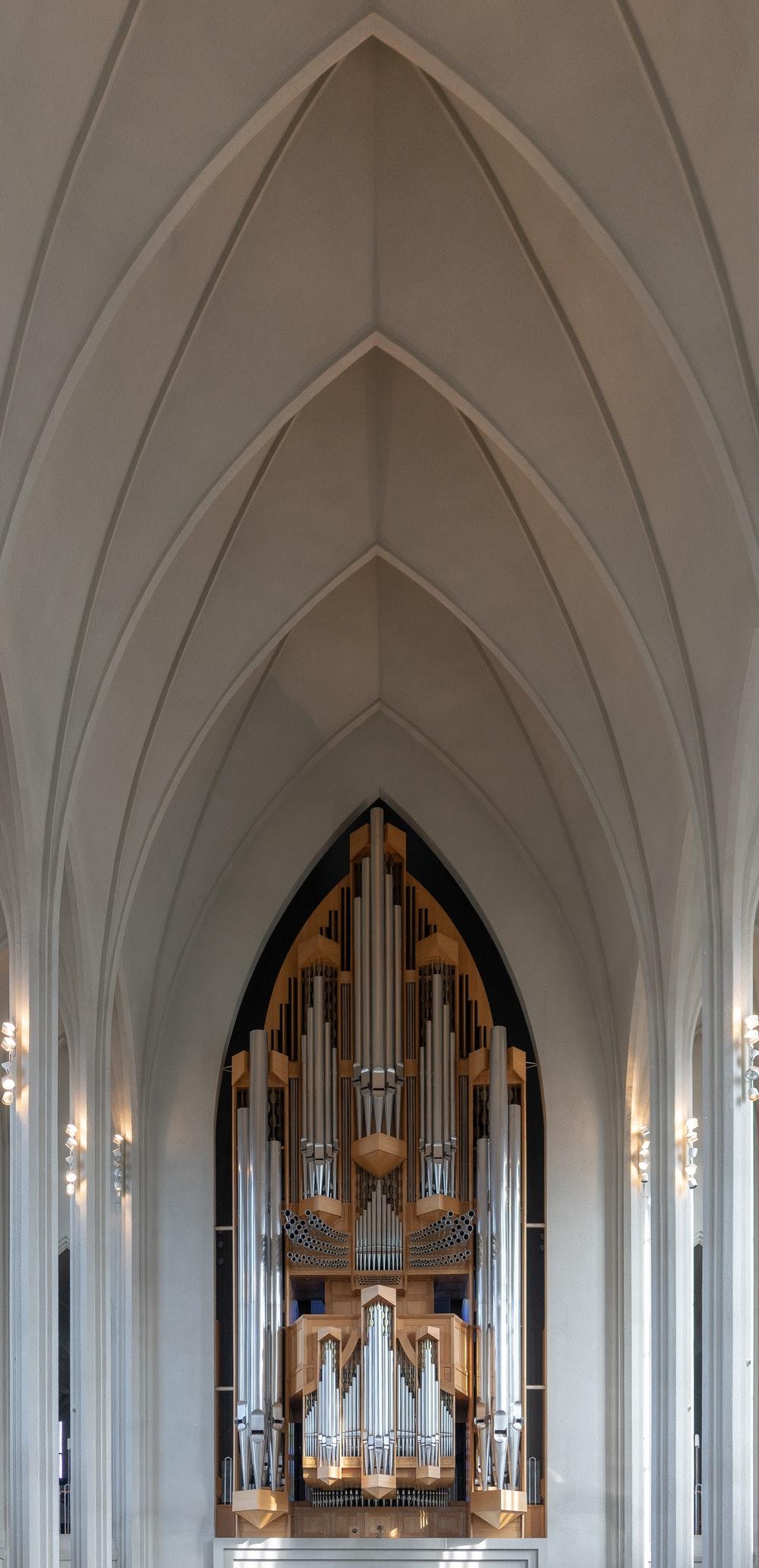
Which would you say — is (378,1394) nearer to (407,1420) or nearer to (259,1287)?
(407,1420)

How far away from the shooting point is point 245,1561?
2038 cm

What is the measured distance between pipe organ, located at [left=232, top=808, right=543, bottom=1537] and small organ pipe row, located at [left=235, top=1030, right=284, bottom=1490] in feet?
0.07

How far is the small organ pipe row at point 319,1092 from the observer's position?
20.8 meters

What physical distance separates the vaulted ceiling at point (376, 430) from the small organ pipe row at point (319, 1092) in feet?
5.84

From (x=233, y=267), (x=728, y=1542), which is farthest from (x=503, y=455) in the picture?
(x=728, y=1542)

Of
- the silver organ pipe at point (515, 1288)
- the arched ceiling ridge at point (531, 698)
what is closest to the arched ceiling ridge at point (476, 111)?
the arched ceiling ridge at point (531, 698)

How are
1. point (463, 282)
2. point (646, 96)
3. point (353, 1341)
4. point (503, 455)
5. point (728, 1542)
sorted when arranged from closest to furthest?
point (646, 96) < point (728, 1542) < point (463, 282) < point (503, 455) < point (353, 1341)

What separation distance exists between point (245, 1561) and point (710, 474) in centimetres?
1342

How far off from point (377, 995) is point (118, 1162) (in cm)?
345

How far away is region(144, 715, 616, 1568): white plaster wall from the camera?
2056 centimetres

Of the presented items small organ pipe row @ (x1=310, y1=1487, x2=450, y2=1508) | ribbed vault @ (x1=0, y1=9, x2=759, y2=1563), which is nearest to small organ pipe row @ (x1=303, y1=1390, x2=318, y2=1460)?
small organ pipe row @ (x1=310, y1=1487, x2=450, y2=1508)

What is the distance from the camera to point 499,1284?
2067 centimetres

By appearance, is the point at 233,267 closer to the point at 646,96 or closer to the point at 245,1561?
the point at 646,96

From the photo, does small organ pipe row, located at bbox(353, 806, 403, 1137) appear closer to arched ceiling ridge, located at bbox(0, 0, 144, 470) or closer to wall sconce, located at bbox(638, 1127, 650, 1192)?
wall sconce, located at bbox(638, 1127, 650, 1192)
